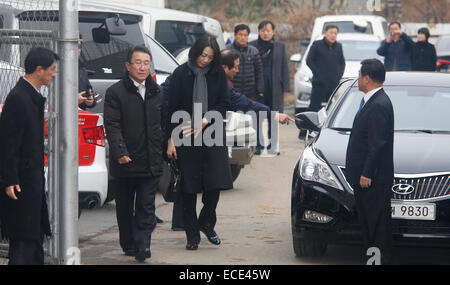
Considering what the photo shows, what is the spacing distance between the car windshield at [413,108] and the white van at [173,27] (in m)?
4.94

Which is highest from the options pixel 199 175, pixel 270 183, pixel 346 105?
pixel 346 105

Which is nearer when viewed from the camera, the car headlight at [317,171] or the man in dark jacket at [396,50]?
the car headlight at [317,171]

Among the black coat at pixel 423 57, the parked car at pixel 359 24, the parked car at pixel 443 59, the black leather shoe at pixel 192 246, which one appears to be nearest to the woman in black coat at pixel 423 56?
the black coat at pixel 423 57

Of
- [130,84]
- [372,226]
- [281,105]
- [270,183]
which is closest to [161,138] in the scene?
[130,84]

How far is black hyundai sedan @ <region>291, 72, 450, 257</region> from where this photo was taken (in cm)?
713

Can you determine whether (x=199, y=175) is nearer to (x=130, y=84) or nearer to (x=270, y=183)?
(x=130, y=84)

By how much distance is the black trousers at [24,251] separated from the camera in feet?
20.3

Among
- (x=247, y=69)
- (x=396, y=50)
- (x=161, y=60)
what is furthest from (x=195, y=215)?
(x=396, y=50)

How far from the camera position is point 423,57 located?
56.9 feet

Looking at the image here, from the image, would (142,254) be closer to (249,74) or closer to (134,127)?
(134,127)

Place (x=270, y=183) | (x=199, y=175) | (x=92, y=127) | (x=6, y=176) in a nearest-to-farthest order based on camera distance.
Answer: (x=6, y=176)
(x=92, y=127)
(x=199, y=175)
(x=270, y=183)

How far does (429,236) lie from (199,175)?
203 centimetres

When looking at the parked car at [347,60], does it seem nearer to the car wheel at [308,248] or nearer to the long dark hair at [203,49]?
the long dark hair at [203,49]
